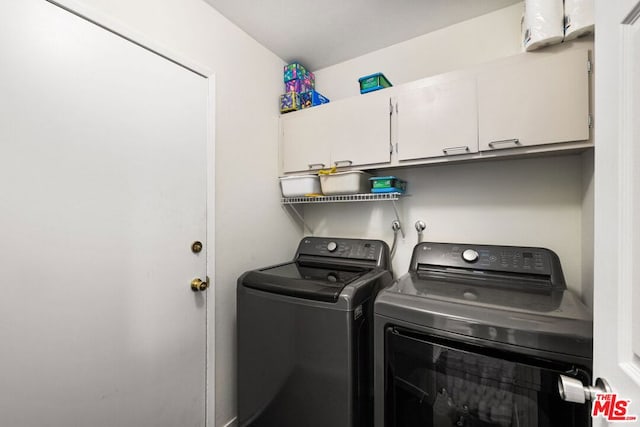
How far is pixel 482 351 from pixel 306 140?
5.05 ft

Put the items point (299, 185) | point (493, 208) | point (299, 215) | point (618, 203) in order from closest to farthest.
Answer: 1. point (618, 203)
2. point (493, 208)
3. point (299, 185)
4. point (299, 215)

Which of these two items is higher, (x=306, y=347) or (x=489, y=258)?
(x=489, y=258)

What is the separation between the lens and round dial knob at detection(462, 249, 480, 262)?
145cm

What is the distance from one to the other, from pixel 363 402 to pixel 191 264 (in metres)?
1.10

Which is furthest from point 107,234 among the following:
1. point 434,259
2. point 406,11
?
point 406,11

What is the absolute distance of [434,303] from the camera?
103 cm

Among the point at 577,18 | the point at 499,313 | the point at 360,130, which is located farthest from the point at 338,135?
the point at 499,313

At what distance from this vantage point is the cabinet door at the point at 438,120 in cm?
138

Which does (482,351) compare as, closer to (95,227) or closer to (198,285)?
(198,285)

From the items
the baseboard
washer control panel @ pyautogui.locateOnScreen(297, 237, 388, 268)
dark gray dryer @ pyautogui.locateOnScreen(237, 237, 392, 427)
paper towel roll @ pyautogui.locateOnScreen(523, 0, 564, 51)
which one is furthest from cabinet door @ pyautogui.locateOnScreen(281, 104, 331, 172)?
the baseboard

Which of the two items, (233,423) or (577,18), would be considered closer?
(577,18)

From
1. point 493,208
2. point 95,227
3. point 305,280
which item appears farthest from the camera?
point 493,208

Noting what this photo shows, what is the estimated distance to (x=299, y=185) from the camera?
1.86 metres

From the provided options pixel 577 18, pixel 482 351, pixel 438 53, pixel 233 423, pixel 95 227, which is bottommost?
pixel 233 423
